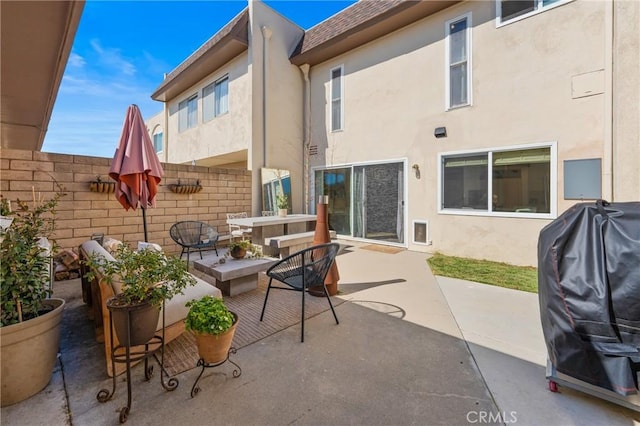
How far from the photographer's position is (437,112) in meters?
6.53

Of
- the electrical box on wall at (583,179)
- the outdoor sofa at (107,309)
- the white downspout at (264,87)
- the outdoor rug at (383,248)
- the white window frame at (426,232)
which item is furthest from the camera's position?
the white downspout at (264,87)

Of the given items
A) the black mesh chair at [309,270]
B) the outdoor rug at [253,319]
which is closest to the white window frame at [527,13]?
the black mesh chair at [309,270]

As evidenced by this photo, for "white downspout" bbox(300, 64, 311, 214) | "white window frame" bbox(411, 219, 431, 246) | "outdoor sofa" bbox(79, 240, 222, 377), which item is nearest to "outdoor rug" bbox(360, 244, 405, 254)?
"white window frame" bbox(411, 219, 431, 246)

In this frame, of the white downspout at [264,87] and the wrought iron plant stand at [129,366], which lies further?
the white downspout at [264,87]

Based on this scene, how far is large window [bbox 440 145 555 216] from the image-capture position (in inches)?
209

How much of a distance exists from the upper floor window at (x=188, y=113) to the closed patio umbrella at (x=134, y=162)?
739 centimetres

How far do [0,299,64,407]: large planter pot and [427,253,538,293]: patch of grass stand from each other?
505 cm

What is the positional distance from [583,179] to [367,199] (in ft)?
14.4

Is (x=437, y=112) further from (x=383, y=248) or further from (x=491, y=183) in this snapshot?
(x=383, y=248)

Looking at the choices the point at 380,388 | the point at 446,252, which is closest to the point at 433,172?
the point at 446,252

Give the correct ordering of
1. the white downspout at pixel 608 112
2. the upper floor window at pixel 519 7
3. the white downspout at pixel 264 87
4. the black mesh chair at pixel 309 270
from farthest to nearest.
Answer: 1. the white downspout at pixel 264 87
2. the upper floor window at pixel 519 7
3. the white downspout at pixel 608 112
4. the black mesh chair at pixel 309 270

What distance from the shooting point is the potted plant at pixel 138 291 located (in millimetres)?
1811

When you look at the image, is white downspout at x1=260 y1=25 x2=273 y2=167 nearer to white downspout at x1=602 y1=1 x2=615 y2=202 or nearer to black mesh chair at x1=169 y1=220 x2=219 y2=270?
black mesh chair at x1=169 y1=220 x2=219 y2=270

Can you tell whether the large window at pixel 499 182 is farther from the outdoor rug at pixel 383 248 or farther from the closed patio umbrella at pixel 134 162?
the closed patio umbrella at pixel 134 162
